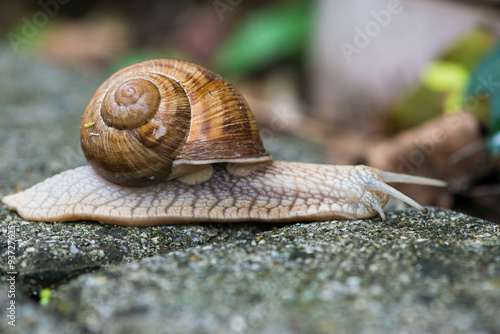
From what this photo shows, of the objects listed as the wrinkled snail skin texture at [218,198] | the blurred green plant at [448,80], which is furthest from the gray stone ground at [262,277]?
the blurred green plant at [448,80]

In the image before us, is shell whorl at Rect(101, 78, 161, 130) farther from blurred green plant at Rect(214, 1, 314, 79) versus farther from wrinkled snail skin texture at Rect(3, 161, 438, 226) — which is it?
blurred green plant at Rect(214, 1, 314, 79)

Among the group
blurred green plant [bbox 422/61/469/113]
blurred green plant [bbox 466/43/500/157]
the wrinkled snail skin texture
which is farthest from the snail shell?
blurred green plant [bbox 422/61/469/113]

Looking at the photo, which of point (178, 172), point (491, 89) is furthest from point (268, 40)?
point (178, 172)

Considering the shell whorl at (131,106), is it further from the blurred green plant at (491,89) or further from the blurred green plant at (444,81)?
the blurred green plant at (444,81)

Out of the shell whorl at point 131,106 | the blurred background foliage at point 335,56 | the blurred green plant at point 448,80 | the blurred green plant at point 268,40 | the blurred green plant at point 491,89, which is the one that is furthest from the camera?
the blurred green plant at point 268,40

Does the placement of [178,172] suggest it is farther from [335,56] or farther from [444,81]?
[335,56]

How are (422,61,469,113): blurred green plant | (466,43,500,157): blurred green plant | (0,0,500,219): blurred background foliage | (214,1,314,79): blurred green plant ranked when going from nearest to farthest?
(466,43,500,157): blurred green plant → (0,0,500,219): blurred background foliage → (422,61,469,113): blurred green plant → (214,1,314,79): blurred green plant

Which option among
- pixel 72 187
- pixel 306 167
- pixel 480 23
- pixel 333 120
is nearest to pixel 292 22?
pixel 333 120

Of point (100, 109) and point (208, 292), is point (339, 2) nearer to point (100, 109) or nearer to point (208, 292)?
point (100, 109)

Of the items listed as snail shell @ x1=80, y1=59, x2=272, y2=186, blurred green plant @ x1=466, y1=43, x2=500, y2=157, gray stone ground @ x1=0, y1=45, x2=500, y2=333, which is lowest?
gray stone ground @ x1=0, y1=45, x2=500, y2=333
